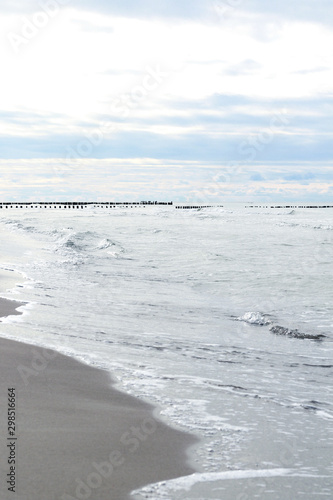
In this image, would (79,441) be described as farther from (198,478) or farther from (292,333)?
(292,333)

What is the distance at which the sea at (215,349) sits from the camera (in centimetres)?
432

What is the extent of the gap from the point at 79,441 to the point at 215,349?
4.47 metres

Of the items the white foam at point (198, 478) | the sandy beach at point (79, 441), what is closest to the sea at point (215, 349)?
the white foam at point (198, 478)

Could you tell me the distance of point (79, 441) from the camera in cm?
446

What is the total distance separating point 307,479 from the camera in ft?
13.5

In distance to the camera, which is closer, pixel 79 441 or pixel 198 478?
pixel 198 478

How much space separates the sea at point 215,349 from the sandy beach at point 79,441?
0.59 ft

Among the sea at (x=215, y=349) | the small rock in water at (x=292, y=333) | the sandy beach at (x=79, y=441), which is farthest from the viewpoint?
the small rock in water at (x=292, y=333)

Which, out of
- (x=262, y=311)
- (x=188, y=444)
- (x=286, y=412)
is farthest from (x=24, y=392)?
(x=262, y=311)

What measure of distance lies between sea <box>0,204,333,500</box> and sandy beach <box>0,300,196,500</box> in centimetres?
18

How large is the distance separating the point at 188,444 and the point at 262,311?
838 cm

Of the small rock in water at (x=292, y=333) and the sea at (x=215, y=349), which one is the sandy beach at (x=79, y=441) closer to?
the sea at (x=215, y=349)

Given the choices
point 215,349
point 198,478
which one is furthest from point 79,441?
point 215,349

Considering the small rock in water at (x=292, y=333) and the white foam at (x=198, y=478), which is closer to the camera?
the white foam at (x=198, y=478)
